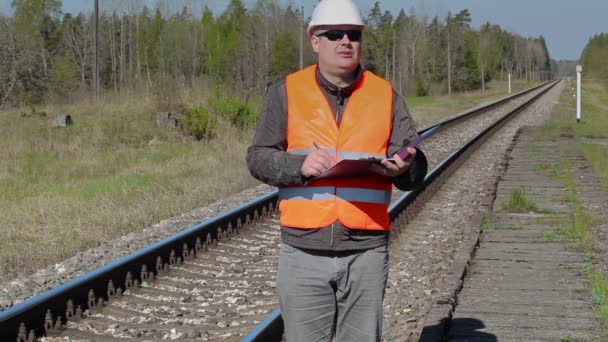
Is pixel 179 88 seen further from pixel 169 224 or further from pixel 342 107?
pixel 342 107

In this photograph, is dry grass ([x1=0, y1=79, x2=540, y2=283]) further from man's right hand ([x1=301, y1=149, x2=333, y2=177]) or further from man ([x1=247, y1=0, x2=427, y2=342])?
man's right hand ([x1=301, y1=149, x2=333, y2=177])

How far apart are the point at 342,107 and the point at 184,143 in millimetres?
17749

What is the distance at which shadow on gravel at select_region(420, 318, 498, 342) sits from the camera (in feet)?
17.0

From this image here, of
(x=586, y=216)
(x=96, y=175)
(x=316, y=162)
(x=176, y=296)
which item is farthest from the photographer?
(x=96, y=175)

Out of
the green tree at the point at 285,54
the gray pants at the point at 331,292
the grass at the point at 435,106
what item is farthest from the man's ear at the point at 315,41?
the green tree at the point at 285,54

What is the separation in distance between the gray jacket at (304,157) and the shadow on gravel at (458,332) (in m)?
1.88

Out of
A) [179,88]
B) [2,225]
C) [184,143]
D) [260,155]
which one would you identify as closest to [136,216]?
[2,225]

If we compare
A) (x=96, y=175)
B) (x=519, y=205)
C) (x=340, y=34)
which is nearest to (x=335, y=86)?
(x=340, y=34)

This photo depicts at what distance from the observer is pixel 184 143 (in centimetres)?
2094

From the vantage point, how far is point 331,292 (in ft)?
11.4

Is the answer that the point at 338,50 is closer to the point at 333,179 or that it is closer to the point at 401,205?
the point at 333,179

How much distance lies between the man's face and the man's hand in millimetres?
383

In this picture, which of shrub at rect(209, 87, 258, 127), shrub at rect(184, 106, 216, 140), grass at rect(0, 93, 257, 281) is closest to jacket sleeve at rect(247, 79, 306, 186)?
grass at rect(0, 93, 257, 281)

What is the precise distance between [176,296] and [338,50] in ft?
12.2
